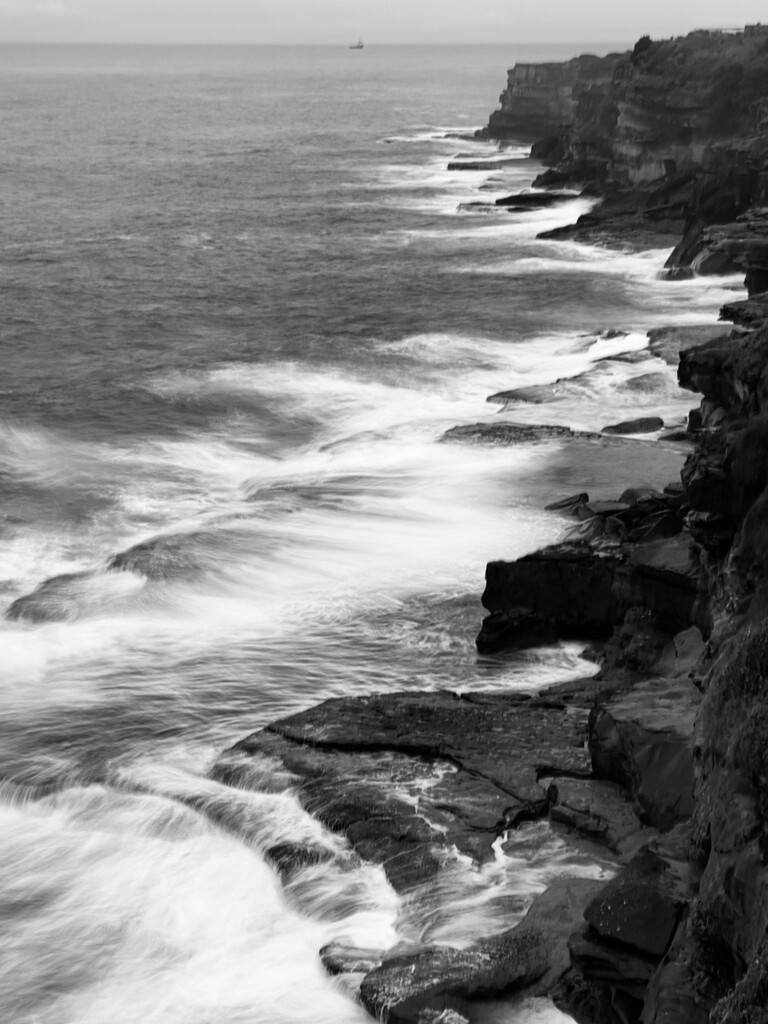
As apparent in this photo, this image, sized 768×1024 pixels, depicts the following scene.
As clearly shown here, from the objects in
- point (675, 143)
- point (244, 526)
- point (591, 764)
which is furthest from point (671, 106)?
point (591, 764)

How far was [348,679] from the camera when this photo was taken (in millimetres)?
22656

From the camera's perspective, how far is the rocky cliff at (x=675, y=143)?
57.9 m

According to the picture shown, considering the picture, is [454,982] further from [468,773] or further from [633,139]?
[633,139]

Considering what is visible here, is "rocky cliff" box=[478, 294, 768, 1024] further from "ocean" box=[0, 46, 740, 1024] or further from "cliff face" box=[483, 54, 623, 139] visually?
"cliff face" box=[483, 54, 623, 139]

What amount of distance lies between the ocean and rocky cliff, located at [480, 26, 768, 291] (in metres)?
3.45

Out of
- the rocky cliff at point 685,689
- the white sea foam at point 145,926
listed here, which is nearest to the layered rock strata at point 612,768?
the rocky cliff at point 685,689

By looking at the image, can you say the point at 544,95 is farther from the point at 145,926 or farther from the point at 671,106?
the point at 145,926

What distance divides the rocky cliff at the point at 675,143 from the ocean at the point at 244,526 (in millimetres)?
Answer: 3454

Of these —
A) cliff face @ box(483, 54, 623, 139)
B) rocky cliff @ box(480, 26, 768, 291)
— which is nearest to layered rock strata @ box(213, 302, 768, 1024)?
rocky cliff @ box(480, 26, 768, 291)

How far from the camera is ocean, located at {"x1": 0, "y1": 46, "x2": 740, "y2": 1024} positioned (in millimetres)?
16625

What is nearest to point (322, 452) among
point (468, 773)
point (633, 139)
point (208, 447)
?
point (208, 447)

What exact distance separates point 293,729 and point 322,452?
52.2 feet

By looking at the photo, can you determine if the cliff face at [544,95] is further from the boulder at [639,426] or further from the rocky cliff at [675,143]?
the boulder at [639,426]

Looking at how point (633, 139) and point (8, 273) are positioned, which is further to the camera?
point (633, 139)
